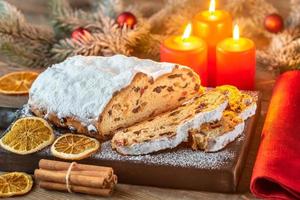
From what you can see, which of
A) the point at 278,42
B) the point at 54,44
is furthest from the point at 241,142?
the point at 54,44

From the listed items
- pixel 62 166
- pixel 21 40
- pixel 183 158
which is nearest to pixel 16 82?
pixel 21 40

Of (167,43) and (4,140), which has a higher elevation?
(167,43)

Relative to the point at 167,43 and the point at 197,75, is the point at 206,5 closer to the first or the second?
the point at 167,43

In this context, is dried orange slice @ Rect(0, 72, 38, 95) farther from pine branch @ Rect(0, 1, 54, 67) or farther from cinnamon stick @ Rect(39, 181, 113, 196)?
cinnamon stick @ Rect(39, 181, 113, 196)

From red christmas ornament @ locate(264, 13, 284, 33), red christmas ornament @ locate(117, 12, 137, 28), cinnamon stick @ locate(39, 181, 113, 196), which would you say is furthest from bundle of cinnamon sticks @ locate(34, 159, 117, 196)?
red christmas ornament @ locate(264, 13, 284, 33)

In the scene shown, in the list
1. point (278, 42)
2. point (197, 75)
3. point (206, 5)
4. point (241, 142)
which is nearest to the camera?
point (241, 142)

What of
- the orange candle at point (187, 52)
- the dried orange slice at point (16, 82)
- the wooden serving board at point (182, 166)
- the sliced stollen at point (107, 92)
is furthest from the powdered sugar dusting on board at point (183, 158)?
the dried orange slice at point (16, 82)
